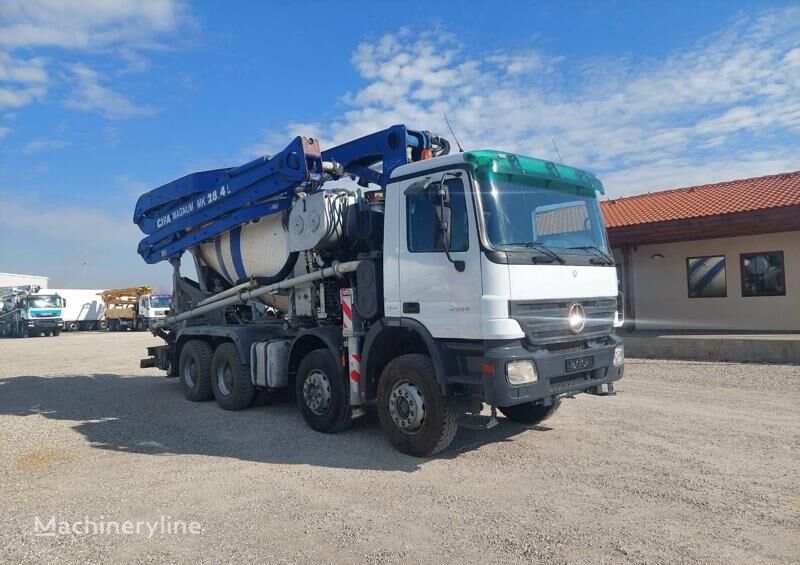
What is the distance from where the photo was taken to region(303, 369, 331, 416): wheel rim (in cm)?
697

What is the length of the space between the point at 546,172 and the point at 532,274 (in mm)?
1253

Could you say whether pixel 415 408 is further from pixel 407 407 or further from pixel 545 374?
pixel 545 374

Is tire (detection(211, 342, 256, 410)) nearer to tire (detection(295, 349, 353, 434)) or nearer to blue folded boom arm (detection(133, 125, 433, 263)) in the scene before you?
tire (detection(295, 349, 353, 434))

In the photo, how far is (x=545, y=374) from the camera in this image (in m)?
5.30

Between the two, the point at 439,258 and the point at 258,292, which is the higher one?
the point at 439,258

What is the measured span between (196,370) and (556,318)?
6.36 metres

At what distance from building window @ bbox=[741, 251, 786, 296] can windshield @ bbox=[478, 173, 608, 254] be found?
1110cm

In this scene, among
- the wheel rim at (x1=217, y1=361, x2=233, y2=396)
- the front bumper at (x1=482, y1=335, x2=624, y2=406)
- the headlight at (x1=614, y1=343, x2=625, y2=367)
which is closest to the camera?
the front bumper at (x1=482, y1=335, x2=624, y2=406)

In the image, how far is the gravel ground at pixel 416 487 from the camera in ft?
12.7

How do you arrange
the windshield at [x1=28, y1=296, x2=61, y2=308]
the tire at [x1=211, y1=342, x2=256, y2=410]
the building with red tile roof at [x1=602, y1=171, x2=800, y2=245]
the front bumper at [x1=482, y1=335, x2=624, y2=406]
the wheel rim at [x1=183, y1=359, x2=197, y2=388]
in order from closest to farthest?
the front bumper at [x1=482, y1=335, x2=624, y2=406]
the tire at [x1=211, y1=342, x2=256, y2=410]
the wheel rim at [x1=183, y1=359, x2=197, y2=388]
the building with red tile roof at [x1=602, y1=171, x2=800, y2=245]
the windshield at [x1=28, y1=296, x2=61, y2=308]

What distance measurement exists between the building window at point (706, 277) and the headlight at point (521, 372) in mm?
12870

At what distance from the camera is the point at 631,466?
5.46 m

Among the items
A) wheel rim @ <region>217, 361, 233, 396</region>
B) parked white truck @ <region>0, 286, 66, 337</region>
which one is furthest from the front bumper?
parked white truck @ <region>0, 286, 66, 337</region>

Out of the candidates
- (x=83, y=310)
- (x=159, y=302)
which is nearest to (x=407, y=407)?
(x=159, y=302)
